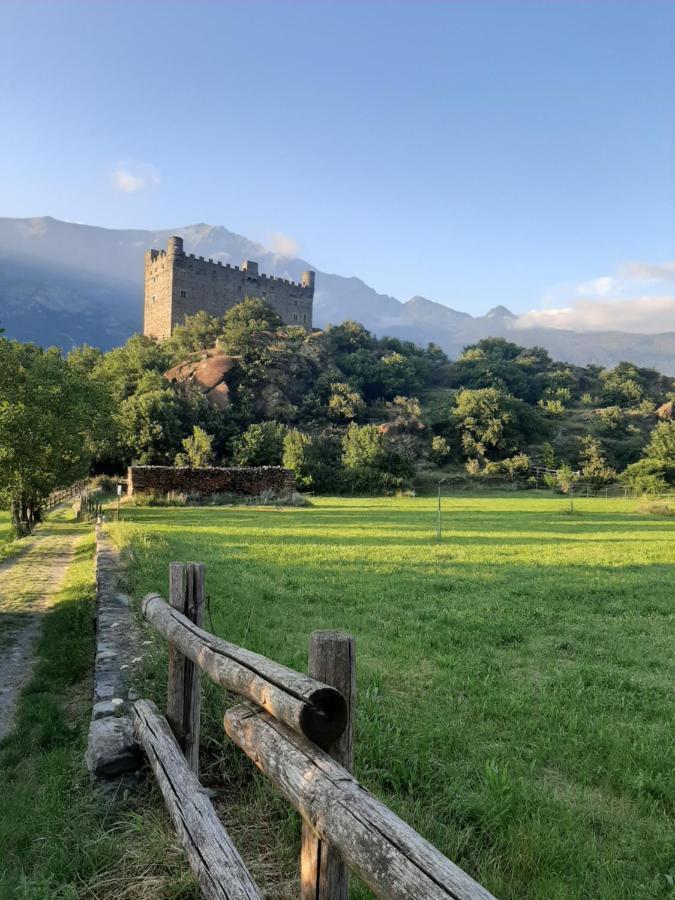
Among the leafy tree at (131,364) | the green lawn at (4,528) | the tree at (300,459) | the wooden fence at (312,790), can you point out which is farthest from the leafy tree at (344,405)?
the wooden fence at (312,790)

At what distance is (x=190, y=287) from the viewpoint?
76.7 meters

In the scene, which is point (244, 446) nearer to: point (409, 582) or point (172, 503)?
point (172, 503)

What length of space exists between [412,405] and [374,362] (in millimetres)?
12318

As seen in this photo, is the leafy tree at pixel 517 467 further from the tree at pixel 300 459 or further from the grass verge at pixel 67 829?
the grass verge at pixel 67 829

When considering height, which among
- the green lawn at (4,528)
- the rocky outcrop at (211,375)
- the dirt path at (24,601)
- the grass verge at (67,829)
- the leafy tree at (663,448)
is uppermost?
the rocky outcrop at (211,375)

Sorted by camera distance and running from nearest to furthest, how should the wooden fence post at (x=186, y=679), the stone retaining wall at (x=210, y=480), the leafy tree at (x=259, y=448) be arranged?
the wooden fence post at (x=186, y=679)
the stone retaining wall at (x=210, y=480)
the leafy tree at (x=259, y=448)

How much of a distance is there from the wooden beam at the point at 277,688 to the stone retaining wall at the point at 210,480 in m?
29.1

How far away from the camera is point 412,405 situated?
218 feet

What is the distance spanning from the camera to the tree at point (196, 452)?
4466 cm

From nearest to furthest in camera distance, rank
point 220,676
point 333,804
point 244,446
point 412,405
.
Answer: point 333,804 < point 220,676 < point 244,446 < point 412,405

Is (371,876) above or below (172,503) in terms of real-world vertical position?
above

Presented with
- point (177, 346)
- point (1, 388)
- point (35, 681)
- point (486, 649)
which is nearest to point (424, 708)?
point (486, 649)

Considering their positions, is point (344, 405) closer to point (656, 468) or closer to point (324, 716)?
point (656, 468)

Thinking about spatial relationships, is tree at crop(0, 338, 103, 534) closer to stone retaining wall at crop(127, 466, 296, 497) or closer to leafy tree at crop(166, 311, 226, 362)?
stone retaining wall at crop(127, 466, 296, 497)
